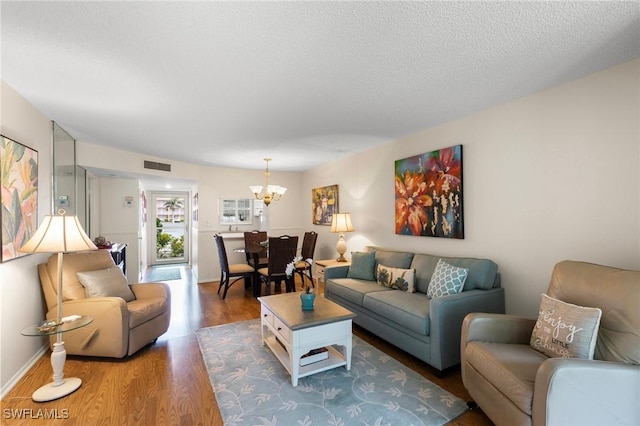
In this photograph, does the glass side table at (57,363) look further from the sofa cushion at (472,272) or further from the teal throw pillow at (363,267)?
the sofa cushion at (472,272)

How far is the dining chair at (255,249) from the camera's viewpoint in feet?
16.2

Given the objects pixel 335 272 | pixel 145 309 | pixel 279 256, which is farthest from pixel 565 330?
pixel 279 256

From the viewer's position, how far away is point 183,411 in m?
1.99

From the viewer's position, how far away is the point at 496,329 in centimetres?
201

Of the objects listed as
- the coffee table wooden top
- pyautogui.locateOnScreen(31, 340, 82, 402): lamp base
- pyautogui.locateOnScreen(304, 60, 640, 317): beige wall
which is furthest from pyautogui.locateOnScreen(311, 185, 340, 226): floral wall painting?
pyautogui.locateOnScreen(31, 340, 82, 402): lamp base

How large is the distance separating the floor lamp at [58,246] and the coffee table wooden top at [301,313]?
62.4 inches

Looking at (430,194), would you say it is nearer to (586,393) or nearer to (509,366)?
(509,366)

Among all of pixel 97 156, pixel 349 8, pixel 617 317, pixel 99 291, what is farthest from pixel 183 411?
pixel 97 156

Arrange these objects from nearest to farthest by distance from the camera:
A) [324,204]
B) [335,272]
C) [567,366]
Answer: [567,366] < [335,272] < [324,204]

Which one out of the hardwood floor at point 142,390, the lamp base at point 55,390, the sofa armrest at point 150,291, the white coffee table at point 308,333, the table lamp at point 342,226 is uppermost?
the table lamp at point 342,226

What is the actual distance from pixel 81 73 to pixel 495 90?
3.25 meters

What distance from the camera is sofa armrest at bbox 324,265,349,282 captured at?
396 cm

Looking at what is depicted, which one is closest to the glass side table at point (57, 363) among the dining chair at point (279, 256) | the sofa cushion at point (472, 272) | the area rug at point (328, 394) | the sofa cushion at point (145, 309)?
the sofa cushion at point (145, 309)

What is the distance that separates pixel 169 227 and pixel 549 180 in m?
8.49
